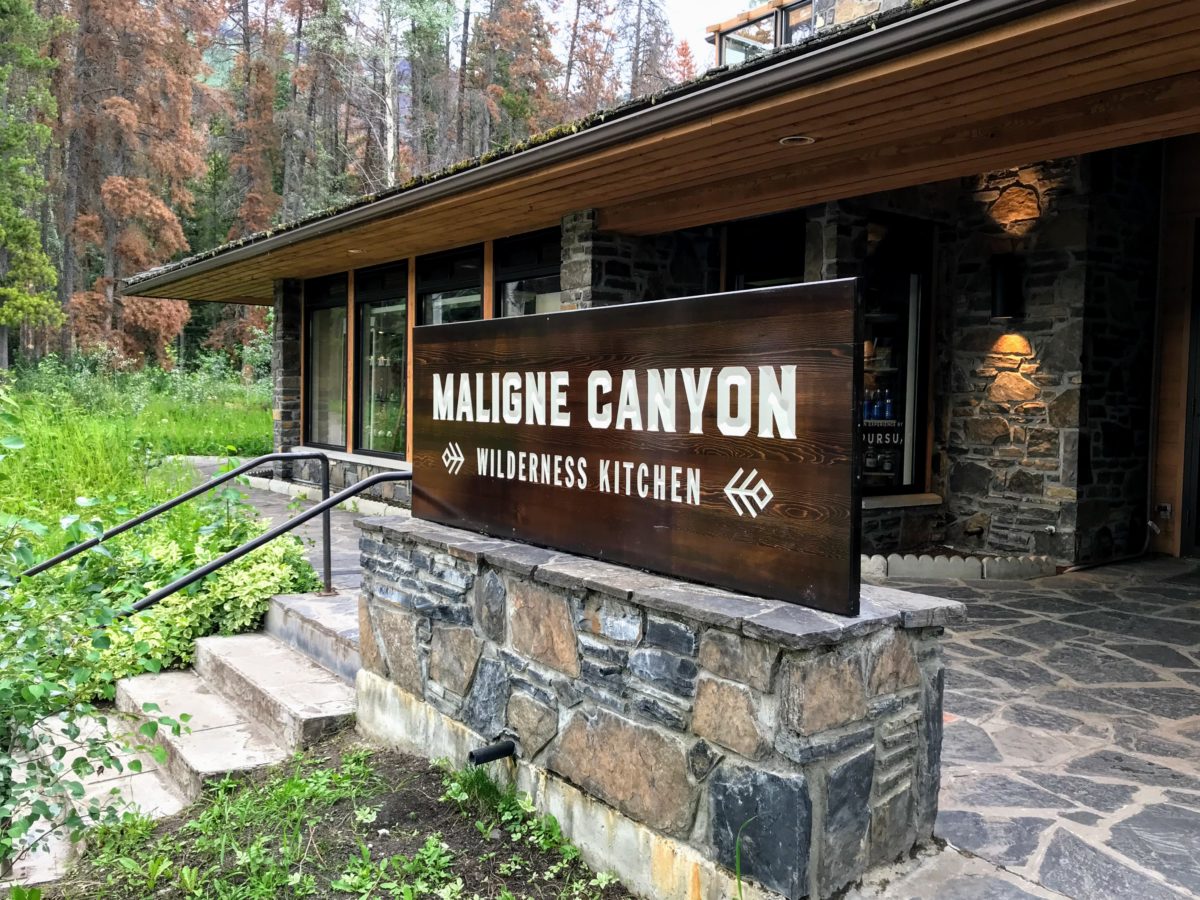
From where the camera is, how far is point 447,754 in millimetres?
3090

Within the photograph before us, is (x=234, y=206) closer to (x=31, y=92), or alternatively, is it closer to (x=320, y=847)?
(x=31, y=92)

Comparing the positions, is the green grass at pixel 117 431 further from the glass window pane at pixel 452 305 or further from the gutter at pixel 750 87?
the glass window pane at pixel 452 305

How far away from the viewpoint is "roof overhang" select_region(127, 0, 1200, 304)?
2873 mm

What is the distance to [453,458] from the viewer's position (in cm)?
317

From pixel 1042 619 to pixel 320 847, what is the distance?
387 cm

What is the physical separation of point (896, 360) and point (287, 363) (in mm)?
7018

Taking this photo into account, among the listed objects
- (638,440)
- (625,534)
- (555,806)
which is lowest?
(555,806)

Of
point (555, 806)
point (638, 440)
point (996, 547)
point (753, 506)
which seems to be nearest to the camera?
point (753, 506)

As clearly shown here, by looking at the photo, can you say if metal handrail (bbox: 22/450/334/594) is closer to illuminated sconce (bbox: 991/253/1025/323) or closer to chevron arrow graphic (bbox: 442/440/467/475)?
chevron arrow graphic (bbox: 442/440/467/475)

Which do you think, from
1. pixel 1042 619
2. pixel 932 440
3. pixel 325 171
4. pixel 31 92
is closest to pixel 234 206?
pixel 325 171

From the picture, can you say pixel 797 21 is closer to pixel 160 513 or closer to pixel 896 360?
pixel 896 360

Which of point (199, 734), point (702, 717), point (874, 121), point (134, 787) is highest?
point (874, 121)

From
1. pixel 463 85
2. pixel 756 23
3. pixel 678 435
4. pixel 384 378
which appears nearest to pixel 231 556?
pixel 678 435

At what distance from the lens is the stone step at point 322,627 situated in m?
4.00
